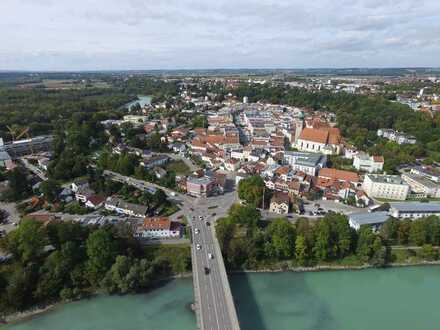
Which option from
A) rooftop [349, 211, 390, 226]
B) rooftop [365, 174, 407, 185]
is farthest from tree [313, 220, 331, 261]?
rooftop [365, 174, 407, 185]

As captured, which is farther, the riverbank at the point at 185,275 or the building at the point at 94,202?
the building at the point at 94,202

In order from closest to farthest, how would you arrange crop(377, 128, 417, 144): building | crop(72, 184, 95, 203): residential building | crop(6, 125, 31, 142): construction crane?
crop(72, 184, 95, 203): residential building → crop(377, 128, 417, 144): building → crop(6, 125, 31, 142): construction crane

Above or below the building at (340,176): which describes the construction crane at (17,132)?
above

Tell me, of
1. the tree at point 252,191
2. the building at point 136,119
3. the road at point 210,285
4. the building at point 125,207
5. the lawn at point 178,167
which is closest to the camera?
the road at point 210,285

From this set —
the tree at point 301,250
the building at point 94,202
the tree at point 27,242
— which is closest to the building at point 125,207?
the building at point 94,202

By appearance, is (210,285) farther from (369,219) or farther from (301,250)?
(369,219)

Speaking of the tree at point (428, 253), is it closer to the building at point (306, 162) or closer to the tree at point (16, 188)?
the building at point (306, 162)

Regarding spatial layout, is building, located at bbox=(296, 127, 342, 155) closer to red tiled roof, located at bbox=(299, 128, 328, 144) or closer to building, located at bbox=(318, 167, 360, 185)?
red tiled roof, located at bbox=(299, 128, 328, 144)

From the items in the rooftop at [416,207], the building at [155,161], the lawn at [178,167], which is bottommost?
the lawn at [178,167]
